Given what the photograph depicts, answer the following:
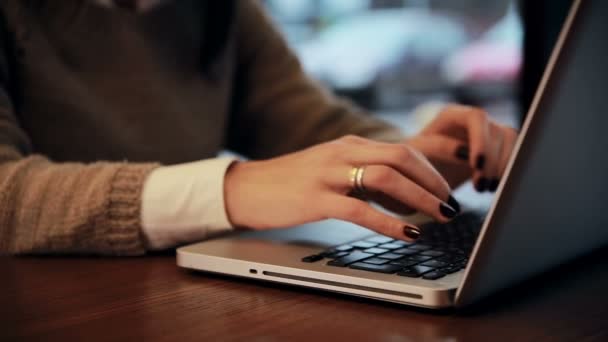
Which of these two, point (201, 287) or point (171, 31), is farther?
point (171, 31)

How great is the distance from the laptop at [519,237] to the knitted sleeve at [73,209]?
97 millimetres

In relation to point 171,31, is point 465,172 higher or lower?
lower

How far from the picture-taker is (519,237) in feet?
1.59

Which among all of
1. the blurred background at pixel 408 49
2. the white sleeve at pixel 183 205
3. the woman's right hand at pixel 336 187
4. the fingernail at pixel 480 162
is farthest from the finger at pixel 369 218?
the blurred background at pixel 408 49

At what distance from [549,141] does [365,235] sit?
28 centimetres

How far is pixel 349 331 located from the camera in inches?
18.8

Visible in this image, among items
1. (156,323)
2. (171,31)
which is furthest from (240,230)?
(171,31)

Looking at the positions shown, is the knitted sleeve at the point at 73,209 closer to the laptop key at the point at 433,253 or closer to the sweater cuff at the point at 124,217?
the sweater cuff at the point at 124,217

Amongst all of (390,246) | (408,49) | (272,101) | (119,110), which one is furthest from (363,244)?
(408,49)

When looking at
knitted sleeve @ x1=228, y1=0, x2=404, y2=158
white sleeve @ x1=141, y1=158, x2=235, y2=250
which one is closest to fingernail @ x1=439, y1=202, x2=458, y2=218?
white sleeve @ x1=141, y1=158, x2=235, y2=250

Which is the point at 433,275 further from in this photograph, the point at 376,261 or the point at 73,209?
the point at 73,209

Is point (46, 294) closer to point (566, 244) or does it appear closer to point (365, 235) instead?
point (365, 235)

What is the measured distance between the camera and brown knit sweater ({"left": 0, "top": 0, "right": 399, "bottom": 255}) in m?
0.70

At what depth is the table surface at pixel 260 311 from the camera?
476 millimetres
